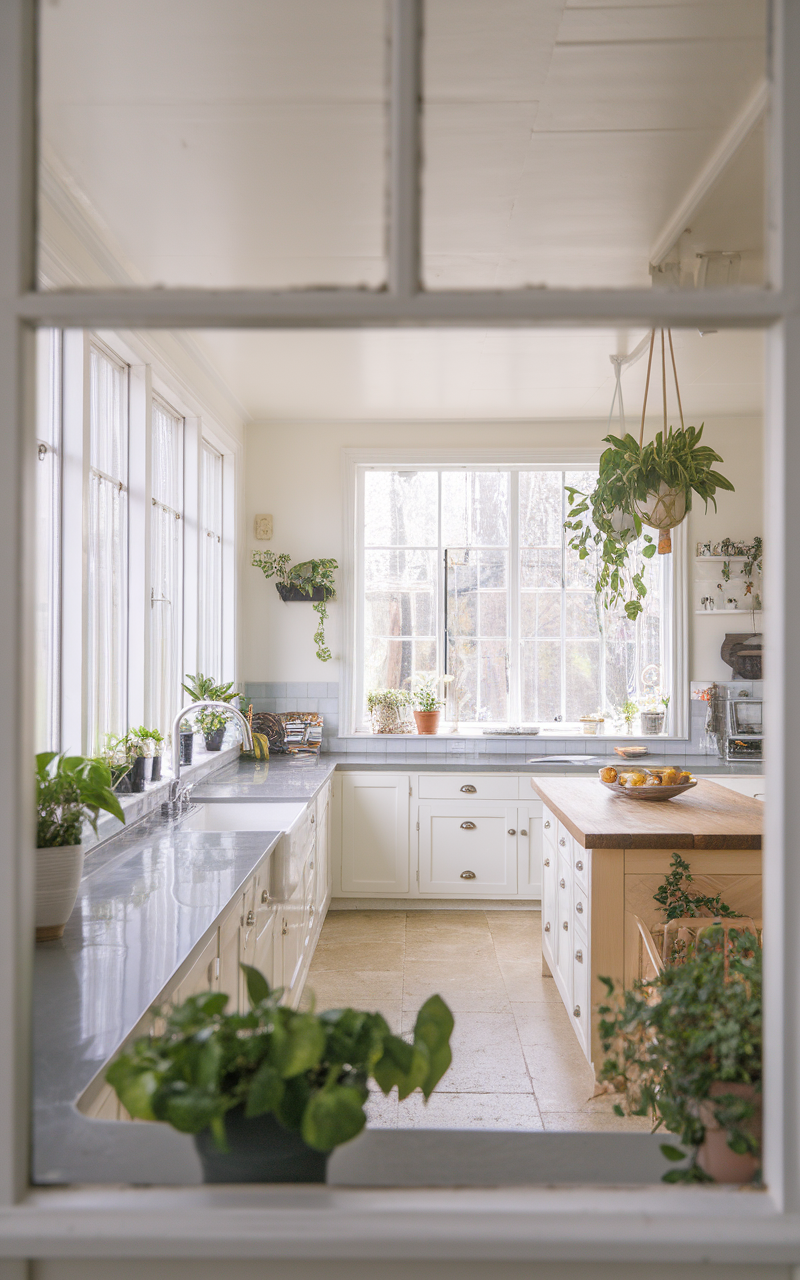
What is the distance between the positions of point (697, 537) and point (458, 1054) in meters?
3.49

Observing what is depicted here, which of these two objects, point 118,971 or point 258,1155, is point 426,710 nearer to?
point 118,971

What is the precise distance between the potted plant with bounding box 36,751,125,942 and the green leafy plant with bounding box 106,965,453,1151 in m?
0.90

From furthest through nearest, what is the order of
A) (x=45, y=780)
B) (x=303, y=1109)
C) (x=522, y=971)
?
(x=522, y=971) < (x=45, y=780) < (x=303, y=1109)

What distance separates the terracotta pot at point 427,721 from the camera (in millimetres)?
5371

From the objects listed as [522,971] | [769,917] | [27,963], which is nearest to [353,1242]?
[27,963]

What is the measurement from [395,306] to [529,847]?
4.33m

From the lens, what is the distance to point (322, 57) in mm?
1995

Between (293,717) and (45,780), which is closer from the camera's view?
(45,780)

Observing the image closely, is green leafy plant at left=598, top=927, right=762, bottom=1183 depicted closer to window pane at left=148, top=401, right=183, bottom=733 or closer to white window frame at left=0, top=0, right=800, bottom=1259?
white window frame at left=0, top=0, right=800, bottom=1259

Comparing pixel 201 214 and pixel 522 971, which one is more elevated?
pixel 201 214

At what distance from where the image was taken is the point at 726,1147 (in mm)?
1031

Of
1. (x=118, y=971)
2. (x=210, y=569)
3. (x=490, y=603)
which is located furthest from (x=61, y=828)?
(x=490, y=603)

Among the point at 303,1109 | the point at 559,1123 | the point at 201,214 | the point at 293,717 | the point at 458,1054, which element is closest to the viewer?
the point at 303,1109

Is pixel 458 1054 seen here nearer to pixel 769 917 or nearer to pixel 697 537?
pixel 769 917
